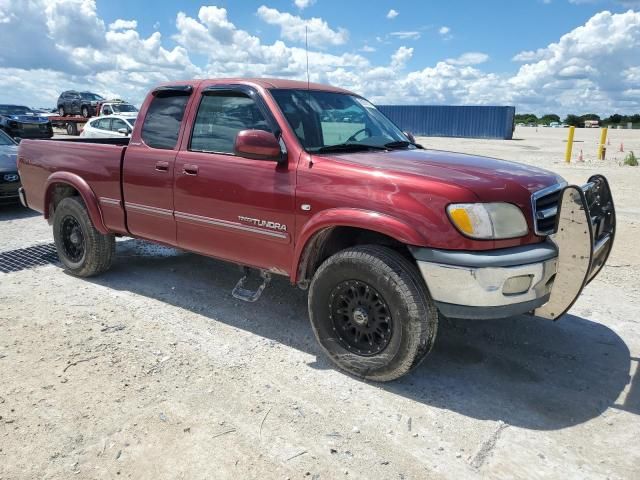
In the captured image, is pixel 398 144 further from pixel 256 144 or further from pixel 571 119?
pixel 571 119

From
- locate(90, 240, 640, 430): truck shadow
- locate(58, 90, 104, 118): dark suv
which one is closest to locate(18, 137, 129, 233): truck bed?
locate(90, 240, 640, 430): truck shadow

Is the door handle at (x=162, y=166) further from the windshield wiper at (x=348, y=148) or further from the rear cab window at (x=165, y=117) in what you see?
the windshield wiper at (x=348, y=148)

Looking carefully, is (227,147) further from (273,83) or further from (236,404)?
(236,404)

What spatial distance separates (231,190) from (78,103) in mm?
29001

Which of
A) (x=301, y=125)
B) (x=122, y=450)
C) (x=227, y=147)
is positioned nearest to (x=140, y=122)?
(x=227, y=147)

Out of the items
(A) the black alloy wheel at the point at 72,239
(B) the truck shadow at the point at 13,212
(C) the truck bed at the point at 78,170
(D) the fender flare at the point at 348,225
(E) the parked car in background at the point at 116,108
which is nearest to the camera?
(D) the fender flare at the point at 348,225

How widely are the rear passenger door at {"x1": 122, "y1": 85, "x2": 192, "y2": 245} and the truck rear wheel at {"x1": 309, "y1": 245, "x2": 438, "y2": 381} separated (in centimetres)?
164

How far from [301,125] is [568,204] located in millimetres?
1885

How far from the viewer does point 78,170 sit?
514cm

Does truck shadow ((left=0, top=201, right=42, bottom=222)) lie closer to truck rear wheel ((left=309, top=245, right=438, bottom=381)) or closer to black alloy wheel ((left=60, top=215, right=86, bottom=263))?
black alloy wheel ((left=60, top=215, right=86, bottom=263))

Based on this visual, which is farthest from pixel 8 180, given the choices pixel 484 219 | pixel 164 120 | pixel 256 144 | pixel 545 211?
pixel 545 211

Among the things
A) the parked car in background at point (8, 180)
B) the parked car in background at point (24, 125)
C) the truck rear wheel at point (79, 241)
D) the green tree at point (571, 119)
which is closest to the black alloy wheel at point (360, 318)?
the truck rear wheel at point (79, 241)

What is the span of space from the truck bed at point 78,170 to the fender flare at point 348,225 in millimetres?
2117

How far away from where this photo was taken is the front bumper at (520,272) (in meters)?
2.95
